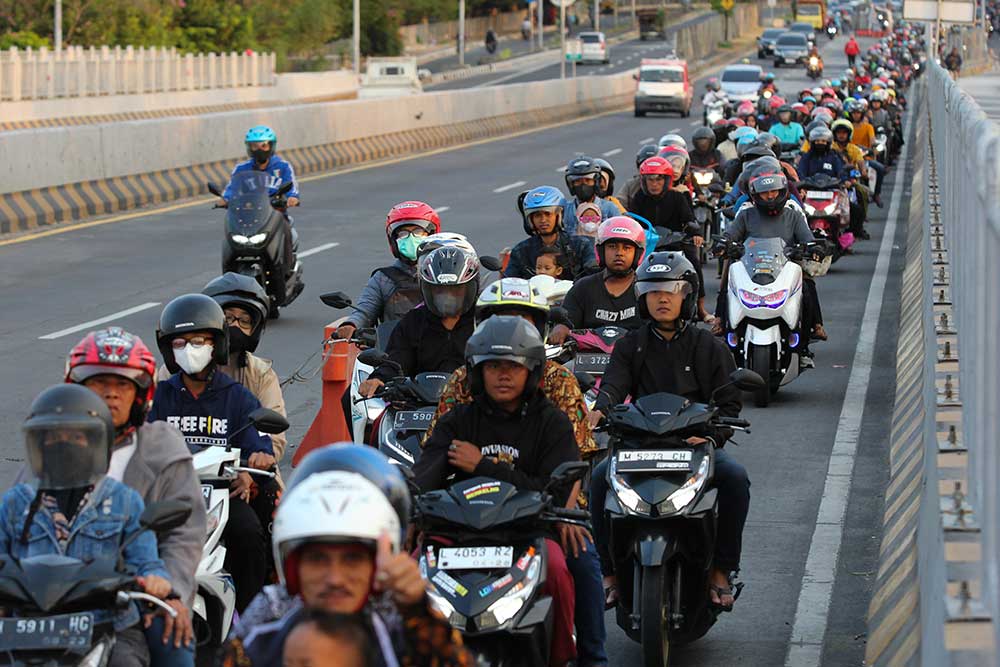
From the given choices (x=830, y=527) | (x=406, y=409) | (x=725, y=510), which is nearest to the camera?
(x=725, y=510)

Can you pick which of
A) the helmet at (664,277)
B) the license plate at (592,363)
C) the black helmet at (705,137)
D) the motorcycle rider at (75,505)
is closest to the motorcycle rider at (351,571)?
the motorcycle rider at (75,505)

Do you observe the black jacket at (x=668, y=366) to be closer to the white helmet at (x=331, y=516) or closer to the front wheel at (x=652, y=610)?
the front wheel at (x=652, y=610)

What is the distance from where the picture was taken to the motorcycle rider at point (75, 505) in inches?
229

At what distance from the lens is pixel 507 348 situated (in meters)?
7.11

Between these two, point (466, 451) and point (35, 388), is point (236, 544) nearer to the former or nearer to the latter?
point (466, 451)

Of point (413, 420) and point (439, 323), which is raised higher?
point (439, 323)

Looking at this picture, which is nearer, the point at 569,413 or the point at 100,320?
the point at 569,413

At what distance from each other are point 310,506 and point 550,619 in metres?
2.35

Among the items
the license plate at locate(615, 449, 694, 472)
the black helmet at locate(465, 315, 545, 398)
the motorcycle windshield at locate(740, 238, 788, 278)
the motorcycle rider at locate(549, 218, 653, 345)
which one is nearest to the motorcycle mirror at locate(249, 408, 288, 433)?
the black helmet at locate(465, 315, 545, 398)

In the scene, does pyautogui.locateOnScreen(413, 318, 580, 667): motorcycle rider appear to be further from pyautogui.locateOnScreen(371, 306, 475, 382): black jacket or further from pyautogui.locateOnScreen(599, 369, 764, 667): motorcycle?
pyautogui.locateOnScreen(371, 306, 475, 382): black jacket

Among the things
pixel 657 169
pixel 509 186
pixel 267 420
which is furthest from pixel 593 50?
pixel 267 420

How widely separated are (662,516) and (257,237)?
10.6m

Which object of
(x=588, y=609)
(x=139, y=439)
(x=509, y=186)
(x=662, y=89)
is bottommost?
(x=509, y=186)

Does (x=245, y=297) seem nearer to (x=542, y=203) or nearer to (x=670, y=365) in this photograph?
(x=670, y=365)
